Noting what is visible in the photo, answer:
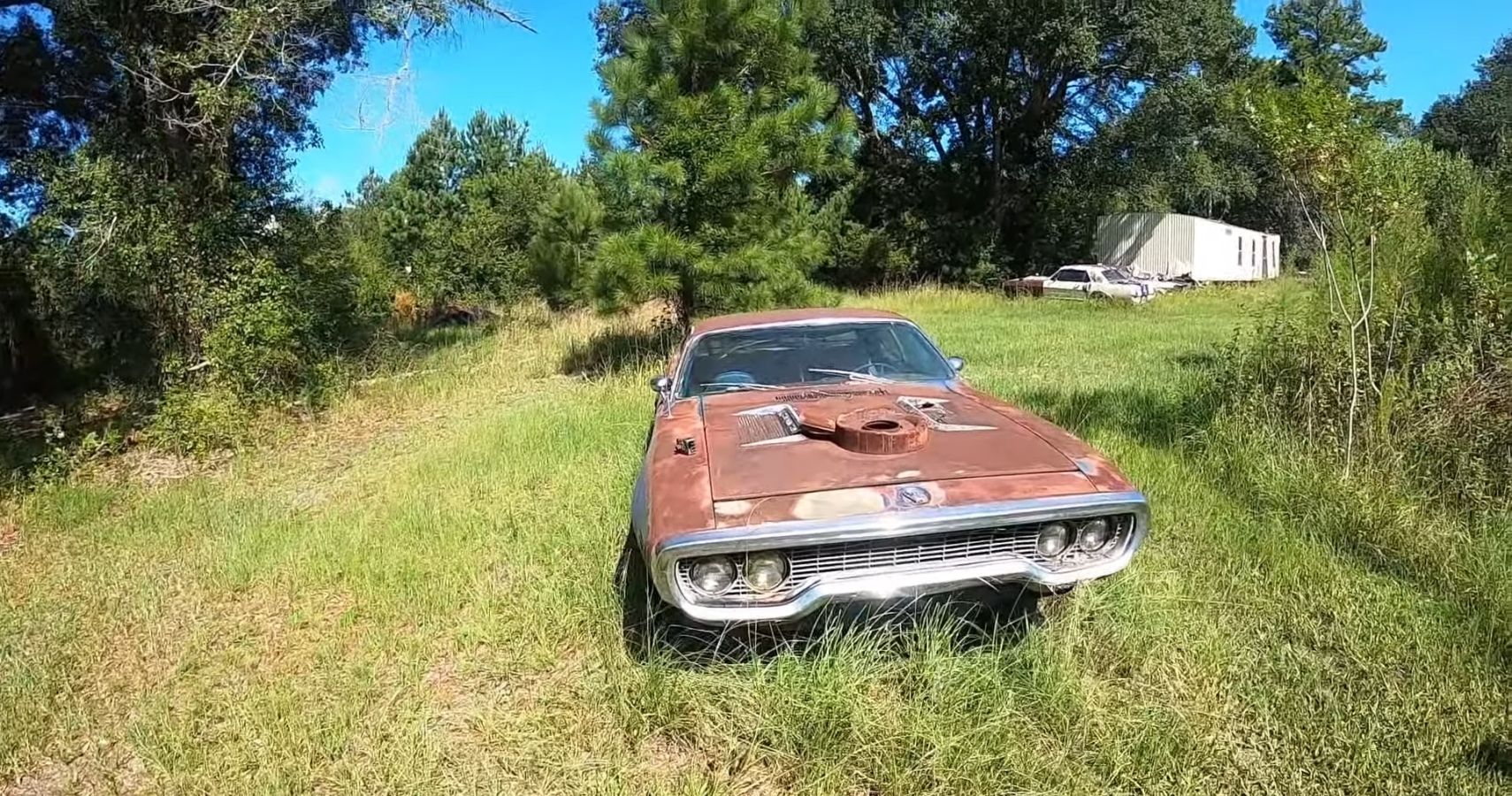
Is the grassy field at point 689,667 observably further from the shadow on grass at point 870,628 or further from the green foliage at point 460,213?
the green foliage at point 460,213

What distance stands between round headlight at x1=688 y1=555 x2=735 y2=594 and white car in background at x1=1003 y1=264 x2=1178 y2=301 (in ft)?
69.7

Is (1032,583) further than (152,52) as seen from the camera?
No

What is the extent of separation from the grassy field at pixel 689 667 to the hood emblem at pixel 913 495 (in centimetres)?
56

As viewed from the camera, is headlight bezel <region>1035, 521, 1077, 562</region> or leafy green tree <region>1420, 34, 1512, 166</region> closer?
headlight bezel <region>1035, 521, 1077, 562</region>

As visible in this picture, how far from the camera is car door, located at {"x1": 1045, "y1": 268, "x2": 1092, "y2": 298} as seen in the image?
2342 centimetres

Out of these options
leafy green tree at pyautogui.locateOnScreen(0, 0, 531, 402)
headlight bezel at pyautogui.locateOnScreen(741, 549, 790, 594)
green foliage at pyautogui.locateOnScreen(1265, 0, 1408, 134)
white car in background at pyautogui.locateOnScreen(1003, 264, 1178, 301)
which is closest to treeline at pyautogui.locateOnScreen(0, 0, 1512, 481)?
leafy green tree at pyautogui.locateOnScreen(0, 0, 531, 402)

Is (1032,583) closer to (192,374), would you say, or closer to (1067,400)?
(1067,400)

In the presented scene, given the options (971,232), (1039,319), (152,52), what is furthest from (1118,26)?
(152,52)

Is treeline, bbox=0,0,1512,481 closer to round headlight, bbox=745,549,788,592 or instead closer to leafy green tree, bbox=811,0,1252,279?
round headlight, bbox=745,549,788,592

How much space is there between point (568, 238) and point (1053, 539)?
10.8 meters

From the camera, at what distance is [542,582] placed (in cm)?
412

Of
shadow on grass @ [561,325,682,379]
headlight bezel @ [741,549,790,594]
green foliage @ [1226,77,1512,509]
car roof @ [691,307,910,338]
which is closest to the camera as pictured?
headlight bezel @ [741,549,790,594]

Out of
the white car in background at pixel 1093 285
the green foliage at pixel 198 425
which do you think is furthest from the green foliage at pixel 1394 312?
the white car in background at pixel 1093 285

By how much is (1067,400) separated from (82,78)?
11.0 m
